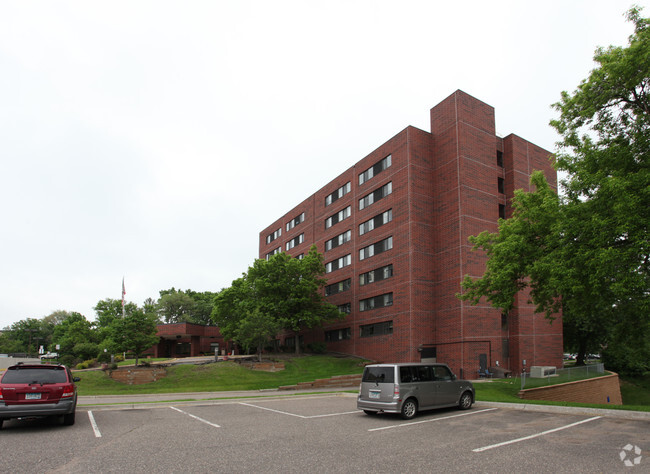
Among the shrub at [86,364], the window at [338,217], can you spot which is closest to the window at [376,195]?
the window at [338,217]

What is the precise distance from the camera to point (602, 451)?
8242 mm

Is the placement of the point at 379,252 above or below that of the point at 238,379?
above

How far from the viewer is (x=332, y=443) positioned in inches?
365

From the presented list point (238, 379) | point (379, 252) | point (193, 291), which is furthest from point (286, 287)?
point (193, 291)

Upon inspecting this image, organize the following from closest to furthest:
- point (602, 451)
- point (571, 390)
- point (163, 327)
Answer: point (602, 451)
point (571, 390)
point (163, 327)

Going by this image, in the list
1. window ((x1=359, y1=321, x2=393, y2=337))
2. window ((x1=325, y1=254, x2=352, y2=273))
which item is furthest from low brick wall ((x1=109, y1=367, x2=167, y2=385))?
window ((x1=325, y1=254, x2=352, y2=273))

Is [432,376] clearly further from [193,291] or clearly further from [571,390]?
[193,291]

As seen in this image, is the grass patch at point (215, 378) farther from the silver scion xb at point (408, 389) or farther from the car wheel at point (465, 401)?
the car wheel at point (465, 401)

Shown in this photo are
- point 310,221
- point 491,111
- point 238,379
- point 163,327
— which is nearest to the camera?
point 238,379

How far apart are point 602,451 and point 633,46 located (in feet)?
44.2

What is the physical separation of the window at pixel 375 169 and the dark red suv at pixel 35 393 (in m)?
33.6

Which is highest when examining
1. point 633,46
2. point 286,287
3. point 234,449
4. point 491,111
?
point 491,111

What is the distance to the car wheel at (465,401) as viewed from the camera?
1449 centimetres

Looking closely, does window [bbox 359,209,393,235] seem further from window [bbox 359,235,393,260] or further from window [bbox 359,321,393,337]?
window [bbox 359,321,393,337]
